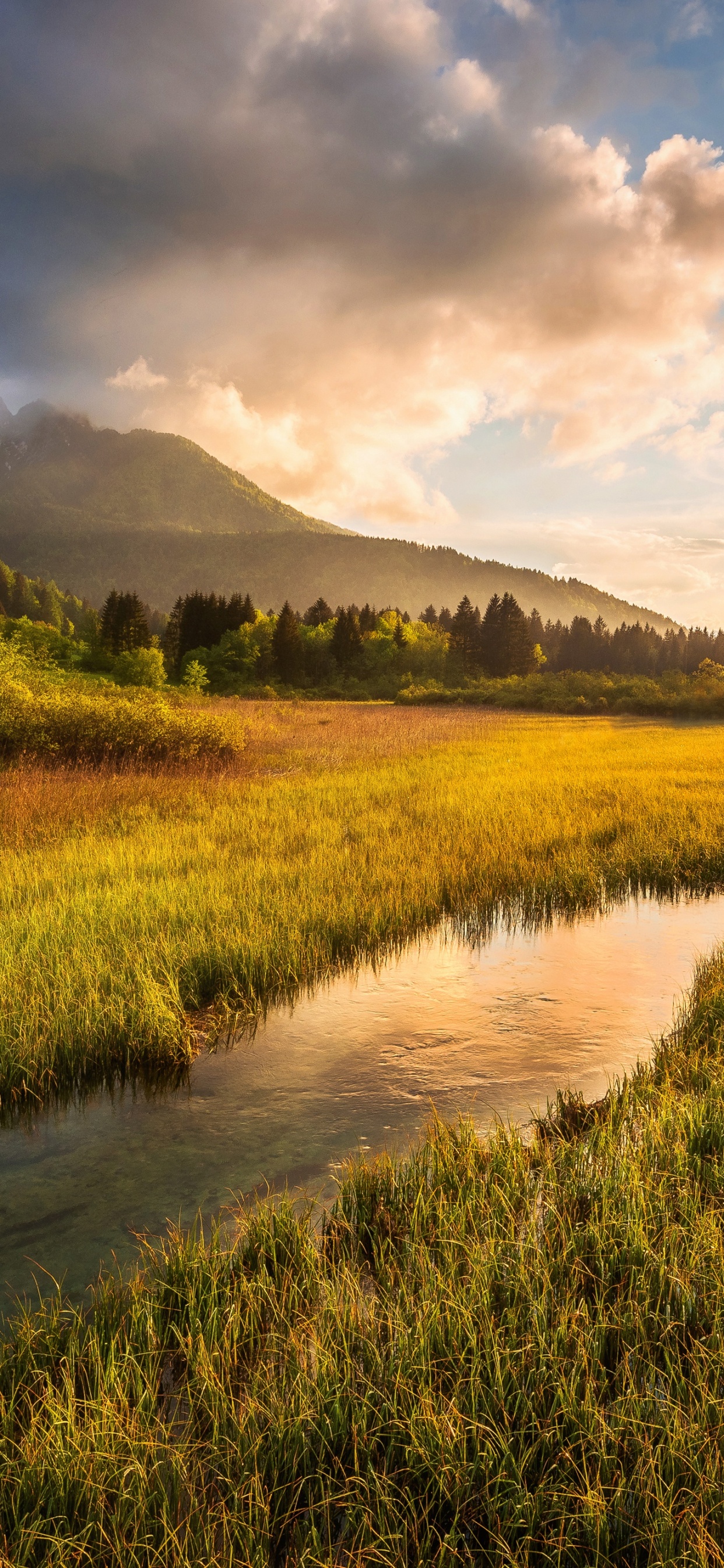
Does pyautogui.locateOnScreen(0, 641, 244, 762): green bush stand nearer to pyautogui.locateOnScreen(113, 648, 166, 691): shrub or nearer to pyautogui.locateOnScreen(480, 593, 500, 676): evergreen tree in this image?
pyautogui.locateOnScreen(113, 648, 166, 691): shrub

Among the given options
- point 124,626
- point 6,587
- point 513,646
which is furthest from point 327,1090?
point 6,587

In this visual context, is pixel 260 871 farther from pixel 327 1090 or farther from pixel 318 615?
pixel 318 615

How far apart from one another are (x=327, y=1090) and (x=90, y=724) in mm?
14671

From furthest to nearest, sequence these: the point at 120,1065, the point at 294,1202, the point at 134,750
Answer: the point at 134,750
the point at 120,1065
the point at 294,1202

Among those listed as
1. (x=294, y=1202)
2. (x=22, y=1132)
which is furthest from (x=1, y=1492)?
(x=22, y=1132)

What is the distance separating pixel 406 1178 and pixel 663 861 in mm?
8519

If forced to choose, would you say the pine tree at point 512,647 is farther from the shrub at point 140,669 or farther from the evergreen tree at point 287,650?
the shrub at point 140,669

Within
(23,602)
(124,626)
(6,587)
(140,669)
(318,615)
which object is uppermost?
(6,587)

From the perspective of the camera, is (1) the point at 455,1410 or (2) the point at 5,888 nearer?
(1) the point at 455,1410

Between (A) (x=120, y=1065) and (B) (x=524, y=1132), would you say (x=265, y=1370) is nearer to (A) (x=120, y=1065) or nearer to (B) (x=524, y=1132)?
(B) (x=524, y=1132)

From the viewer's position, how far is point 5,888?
341 inches

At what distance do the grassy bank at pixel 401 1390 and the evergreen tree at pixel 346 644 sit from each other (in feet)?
292

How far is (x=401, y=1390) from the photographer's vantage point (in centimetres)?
248

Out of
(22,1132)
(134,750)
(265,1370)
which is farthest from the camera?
(134,750)
